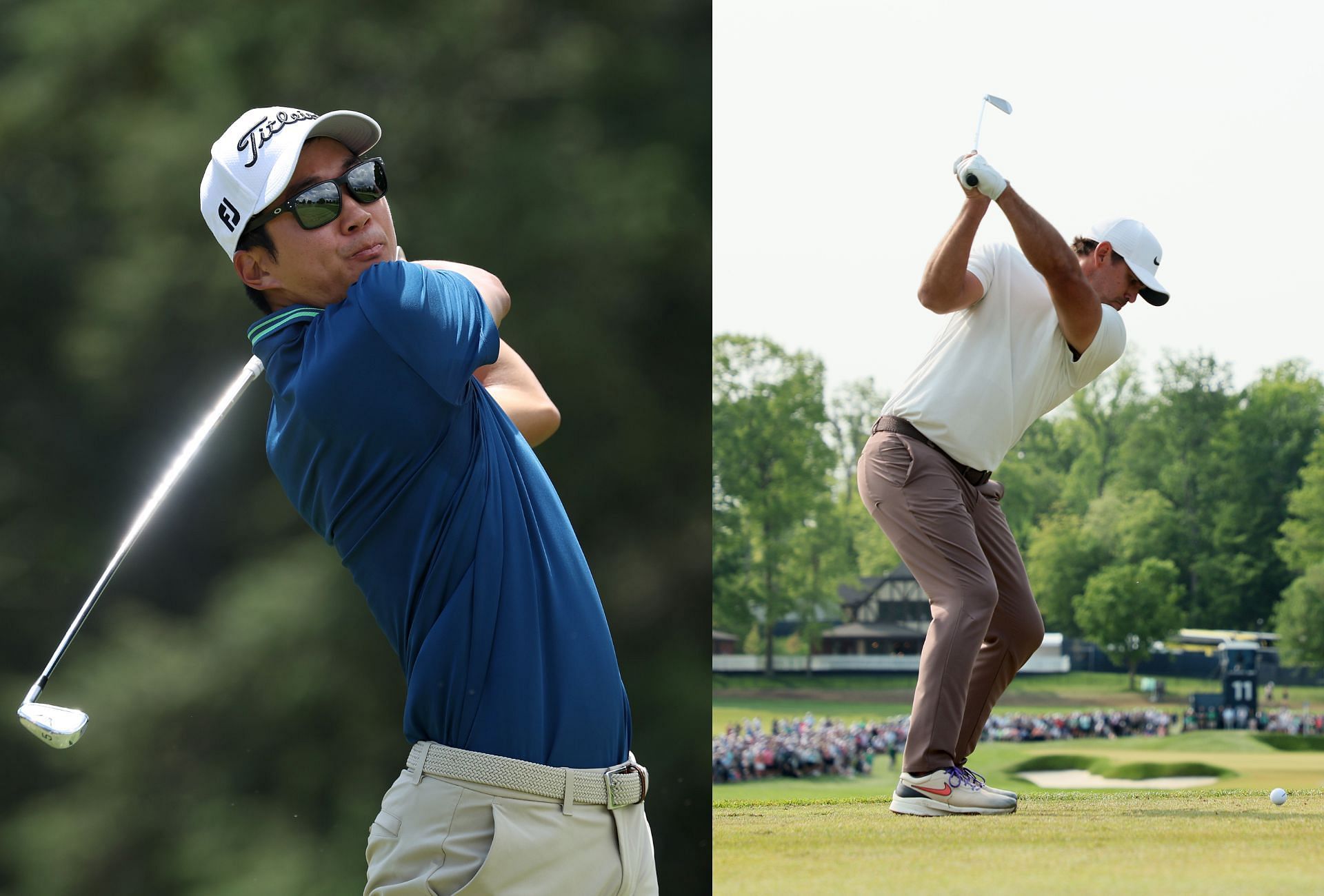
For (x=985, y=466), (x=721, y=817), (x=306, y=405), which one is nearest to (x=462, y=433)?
(x=306, y=405)

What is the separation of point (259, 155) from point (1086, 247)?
1.81 m

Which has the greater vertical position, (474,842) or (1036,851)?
(474,842)

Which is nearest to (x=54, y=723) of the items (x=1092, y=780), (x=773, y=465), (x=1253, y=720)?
(x=773, y=465)

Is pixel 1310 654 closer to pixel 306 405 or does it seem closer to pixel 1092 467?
pixel 1092 467

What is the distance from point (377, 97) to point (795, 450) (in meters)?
16.6

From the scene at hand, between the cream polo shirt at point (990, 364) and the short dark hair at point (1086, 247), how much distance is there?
0.46ft

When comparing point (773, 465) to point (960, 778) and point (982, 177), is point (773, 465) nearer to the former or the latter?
point (960, 778)

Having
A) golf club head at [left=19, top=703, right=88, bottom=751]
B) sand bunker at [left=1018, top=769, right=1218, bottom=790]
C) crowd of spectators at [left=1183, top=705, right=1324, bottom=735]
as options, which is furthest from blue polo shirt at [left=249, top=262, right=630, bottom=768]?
crowd of spectators at [left=1183, top=705, right=1324, bottom=735]

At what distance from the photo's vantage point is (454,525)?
1.25 metres

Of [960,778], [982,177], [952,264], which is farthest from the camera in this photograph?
[960,778]

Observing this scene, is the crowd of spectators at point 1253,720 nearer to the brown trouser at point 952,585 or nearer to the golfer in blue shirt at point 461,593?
the brown trouser at point 952,585

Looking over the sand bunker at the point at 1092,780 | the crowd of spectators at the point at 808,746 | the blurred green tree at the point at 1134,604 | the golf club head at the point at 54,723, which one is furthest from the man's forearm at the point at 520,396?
the blurred green tree at the point at 1134,604

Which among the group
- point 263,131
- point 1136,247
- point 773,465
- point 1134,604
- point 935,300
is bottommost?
point 1134,604

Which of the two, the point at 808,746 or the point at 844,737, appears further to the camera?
the point at 844,737
